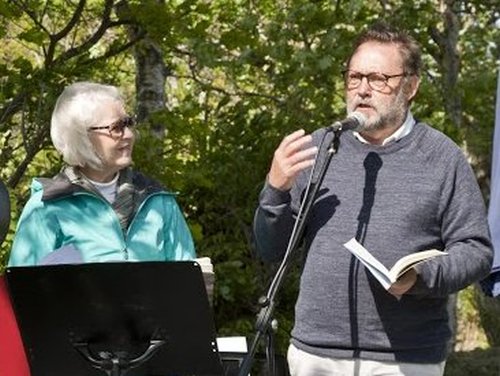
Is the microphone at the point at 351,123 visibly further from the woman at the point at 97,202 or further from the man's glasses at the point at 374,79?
the woman at the point at 97,202

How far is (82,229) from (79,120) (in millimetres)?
371

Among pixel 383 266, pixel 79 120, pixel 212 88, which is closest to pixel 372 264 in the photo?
pixel 383 266

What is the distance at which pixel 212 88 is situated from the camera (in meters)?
9.06

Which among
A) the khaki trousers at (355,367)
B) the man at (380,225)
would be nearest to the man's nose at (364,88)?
the man at (380,225)

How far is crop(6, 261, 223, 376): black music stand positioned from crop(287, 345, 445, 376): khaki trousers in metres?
0.56

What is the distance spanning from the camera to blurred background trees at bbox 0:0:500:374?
23.1 feet

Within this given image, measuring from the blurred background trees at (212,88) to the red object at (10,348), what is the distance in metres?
2.14


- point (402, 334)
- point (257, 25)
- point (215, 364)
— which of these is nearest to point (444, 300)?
point (402, 334)

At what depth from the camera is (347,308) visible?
4.08 m

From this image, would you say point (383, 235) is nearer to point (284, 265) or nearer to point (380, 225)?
point (380, 225)

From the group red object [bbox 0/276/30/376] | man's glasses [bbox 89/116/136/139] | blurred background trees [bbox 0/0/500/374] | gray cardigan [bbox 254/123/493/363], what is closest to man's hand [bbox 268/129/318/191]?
gray cardigan [bbox 254/123/493/363]

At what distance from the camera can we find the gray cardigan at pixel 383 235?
403 centimetres

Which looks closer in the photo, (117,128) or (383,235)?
(383,235)

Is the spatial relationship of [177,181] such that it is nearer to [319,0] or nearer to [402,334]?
[319,0]
